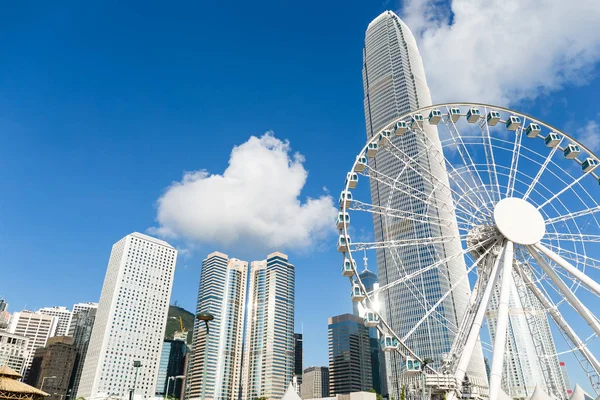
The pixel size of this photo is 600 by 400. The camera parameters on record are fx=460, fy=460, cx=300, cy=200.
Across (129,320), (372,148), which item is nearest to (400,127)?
(372,148)

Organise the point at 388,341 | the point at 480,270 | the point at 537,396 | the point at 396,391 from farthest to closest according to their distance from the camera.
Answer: the point at 396,391 < the point at 537,396 < the point at 480,270 < the point at 388,341

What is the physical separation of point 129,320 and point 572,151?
561ft

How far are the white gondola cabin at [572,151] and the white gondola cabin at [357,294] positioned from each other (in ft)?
71.4

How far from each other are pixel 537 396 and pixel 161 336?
158 m

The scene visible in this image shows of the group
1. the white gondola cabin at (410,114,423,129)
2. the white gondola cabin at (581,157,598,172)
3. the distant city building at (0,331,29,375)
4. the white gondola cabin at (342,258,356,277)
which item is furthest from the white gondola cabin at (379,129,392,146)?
the distant city building at (0,331,29,375)

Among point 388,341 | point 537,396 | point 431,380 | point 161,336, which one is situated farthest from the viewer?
point 161,336

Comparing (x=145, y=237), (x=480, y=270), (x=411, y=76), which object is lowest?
(x=480, y=270)

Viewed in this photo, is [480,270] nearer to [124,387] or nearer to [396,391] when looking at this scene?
[396,391]

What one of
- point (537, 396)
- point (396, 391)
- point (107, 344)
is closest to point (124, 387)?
point (107, 344)

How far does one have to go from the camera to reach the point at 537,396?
5781cm

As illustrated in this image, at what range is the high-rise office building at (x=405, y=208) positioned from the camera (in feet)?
A: 416

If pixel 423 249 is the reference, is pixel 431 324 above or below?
below

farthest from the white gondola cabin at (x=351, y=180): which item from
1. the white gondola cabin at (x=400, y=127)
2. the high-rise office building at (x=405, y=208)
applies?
the high-rise office building at (x=405, y=208)

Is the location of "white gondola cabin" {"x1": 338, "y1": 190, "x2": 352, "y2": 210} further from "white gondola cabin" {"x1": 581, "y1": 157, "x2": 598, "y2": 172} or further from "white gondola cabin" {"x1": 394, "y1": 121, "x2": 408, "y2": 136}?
"white gondola cabin" {"x1": 581, "y1": 157, "x2": 598, "y2": 172}
